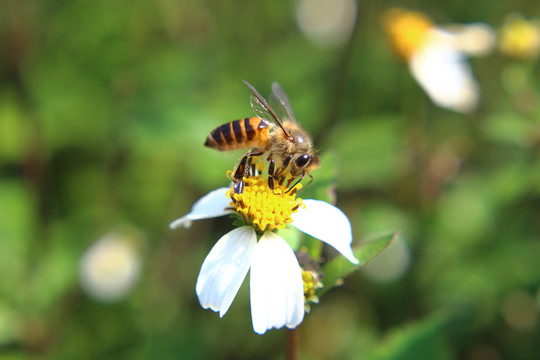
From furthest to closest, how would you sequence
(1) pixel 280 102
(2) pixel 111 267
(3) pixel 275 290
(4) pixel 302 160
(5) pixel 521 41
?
(2) pixel 111 267, (5) pixel 521 41, (1) pixel 280 102, (4) pixel 302 160, (3) pixel 275 290

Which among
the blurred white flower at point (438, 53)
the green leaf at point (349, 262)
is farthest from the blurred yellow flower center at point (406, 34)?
the green leaf at point (349, 262)

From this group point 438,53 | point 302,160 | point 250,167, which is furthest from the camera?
point 438,53

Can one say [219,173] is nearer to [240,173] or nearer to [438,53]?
[438,53]

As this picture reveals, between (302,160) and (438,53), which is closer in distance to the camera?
(302,160)

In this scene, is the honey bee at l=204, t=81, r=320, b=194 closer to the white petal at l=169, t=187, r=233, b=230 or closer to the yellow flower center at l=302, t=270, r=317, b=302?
the white petal at l=169, t=187, r=233, b=230

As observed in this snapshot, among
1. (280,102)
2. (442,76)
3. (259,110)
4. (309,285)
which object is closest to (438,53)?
(442,76)

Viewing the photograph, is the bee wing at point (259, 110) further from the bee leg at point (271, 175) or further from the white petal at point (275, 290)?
the white petal at point (275, 290)
